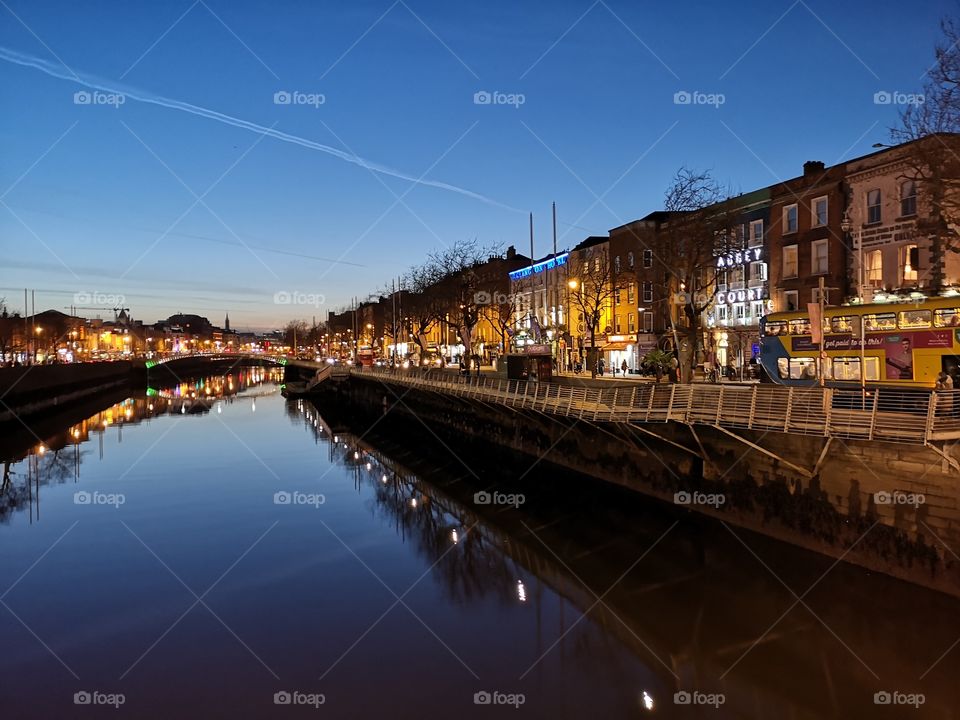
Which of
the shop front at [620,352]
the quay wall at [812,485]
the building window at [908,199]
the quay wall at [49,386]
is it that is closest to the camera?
the quay wall at [812,485]

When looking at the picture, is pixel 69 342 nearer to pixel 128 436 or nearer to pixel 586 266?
pixel 128 436

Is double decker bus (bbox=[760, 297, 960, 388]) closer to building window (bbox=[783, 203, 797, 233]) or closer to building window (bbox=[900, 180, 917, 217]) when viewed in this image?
building window (bbox=[900, 180, 917, 217])

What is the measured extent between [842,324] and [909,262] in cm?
856

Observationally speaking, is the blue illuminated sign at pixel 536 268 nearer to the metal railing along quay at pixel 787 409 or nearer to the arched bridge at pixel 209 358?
the arched bridge at pixel 209 358

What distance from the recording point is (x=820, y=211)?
Result: 38.8m

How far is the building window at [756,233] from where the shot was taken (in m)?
43.9

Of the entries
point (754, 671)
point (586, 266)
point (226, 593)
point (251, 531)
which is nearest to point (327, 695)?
point (226, 593)

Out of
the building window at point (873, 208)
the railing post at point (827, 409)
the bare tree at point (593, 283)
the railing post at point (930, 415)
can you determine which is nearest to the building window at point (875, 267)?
the building window at point (873, 208)

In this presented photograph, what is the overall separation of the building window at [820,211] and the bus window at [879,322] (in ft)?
44.6

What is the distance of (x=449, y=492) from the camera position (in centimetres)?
3303

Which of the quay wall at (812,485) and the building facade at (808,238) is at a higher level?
the building facade at (808,238)

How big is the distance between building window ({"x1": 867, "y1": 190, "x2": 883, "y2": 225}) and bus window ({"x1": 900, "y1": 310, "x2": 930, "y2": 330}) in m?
11.9

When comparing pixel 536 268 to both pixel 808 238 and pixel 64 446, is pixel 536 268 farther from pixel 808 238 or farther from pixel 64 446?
pixel 64 446

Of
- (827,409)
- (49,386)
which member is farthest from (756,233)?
(49,386)
